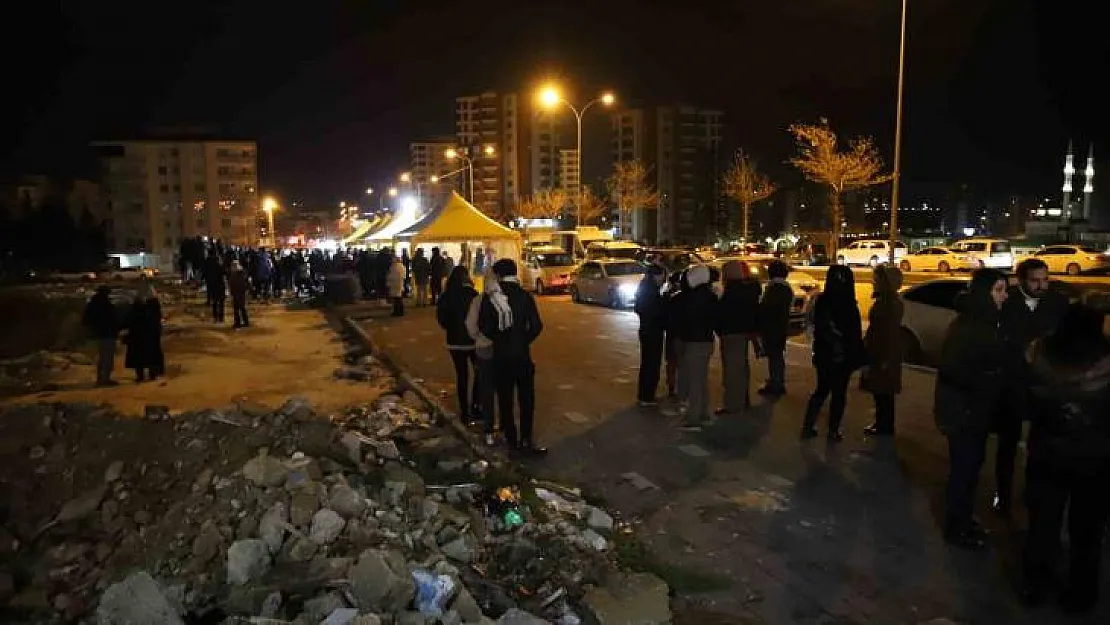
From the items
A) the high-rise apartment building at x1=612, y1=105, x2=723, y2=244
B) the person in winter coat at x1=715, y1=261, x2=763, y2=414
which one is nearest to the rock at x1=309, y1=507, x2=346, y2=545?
the person in winter coat at x1=715, y1=261, x2=763, y2=414

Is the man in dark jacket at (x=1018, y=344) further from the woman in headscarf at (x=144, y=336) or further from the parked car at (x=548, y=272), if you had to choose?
the parked car at (x=548, y=272)

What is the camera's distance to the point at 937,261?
3838 centimetres

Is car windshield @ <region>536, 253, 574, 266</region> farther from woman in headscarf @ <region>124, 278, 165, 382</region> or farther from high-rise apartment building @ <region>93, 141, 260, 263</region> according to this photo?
high-rise apartment building @ <region>93, 141, 260, 263</region>

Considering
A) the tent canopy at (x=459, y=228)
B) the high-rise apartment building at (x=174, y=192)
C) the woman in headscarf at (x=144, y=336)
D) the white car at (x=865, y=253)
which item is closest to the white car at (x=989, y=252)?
the white car at (x=865, y=253)

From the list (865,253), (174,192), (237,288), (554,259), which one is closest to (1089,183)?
(865,253)

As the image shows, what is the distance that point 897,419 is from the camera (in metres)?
8.88

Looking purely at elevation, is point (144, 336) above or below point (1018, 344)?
below

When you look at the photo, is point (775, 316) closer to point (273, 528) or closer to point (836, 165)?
point (273, 528)

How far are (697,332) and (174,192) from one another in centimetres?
10892

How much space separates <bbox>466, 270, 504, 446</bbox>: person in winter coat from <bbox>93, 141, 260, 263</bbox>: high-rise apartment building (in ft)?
327

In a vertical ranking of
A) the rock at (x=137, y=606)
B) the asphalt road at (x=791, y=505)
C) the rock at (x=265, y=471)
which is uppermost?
the rock at (x=265, y=471)

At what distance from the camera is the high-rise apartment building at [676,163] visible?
111312 mm

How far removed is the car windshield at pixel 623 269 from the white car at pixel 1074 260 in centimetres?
2237

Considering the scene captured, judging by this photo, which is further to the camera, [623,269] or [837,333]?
[623,269]
